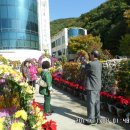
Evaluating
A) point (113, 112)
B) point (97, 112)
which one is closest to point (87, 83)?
point (97, 112)

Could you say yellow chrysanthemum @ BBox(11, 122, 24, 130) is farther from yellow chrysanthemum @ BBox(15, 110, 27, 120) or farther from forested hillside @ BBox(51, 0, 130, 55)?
forested hillside @ BBox(51, 0, 130, 55)

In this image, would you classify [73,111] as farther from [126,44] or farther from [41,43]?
[41,43]

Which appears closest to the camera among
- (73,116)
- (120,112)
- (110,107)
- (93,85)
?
(93,85)

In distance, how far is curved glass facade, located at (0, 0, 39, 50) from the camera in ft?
202

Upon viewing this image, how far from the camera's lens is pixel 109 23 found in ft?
291

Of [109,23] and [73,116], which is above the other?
[109,23]

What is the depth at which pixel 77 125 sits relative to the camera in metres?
9.17

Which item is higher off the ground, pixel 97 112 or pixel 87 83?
pixel 87 83

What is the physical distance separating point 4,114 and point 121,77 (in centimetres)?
571

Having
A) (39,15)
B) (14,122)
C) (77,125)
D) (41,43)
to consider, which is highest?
(39,15)

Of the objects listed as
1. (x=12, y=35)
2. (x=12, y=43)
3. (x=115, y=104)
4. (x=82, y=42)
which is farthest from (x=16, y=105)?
(x=82, y=42)

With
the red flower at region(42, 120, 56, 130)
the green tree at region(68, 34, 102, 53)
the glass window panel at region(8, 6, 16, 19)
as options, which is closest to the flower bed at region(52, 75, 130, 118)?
the red flower at region(42, 120, 56, 130)

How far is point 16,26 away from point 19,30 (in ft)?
2.77

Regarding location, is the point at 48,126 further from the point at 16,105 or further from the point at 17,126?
the point at 17,126
